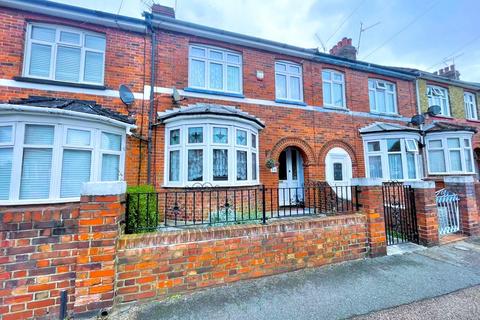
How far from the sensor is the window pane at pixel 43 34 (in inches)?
251

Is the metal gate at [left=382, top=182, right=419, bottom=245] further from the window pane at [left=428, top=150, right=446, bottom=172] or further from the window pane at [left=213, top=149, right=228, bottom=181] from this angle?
the window pane at [left=428, top=150, right=446, bottom=172]

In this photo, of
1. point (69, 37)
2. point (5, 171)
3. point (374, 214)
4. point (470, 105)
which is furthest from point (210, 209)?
point (470, 105)

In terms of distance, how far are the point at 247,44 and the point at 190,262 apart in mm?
7903

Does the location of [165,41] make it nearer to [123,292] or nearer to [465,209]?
[123,292]

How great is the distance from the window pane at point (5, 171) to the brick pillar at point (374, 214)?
7657 millimetres

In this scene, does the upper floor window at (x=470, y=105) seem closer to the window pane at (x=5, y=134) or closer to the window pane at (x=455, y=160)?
the window pane at (x=455, y=160)

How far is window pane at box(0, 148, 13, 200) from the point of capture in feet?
16.1

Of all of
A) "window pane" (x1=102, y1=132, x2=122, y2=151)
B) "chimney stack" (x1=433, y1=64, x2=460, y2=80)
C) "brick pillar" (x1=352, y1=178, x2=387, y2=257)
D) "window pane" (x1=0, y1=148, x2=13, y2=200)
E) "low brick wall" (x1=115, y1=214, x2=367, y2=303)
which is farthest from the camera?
"chimney stack" (x1=433, y1=64, x2=460, y2=80)

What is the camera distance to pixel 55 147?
17.2 ft

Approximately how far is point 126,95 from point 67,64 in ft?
6.02

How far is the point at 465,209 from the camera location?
5.98 m

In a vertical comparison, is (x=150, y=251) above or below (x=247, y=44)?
below

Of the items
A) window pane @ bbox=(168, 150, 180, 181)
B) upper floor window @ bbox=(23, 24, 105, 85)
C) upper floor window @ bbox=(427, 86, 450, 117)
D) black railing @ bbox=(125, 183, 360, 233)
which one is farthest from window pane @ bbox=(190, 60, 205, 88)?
upper floor window @ bbox=(427, 86, 450, 117)

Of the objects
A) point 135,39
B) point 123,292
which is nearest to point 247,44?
point 135,39
